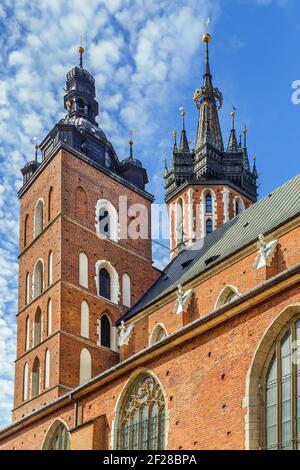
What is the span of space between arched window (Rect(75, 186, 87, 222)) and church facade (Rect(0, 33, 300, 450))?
51 mm

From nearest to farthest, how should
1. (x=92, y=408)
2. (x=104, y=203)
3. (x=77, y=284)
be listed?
1. (x=92, y=408)
2. (x=77, y=284)
3. (x=104, y=203)

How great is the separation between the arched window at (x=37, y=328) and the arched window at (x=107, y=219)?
13.8 feet

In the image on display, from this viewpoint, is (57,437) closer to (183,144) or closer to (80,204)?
(80,204)

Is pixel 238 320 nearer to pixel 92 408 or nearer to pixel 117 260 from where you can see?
pixel 92 408

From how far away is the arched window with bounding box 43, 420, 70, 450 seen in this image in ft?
85.7

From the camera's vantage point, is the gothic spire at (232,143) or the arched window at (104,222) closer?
the arched window at (104,222)

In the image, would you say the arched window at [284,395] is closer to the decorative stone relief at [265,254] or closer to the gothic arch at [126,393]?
the gothic arch at [126,393]

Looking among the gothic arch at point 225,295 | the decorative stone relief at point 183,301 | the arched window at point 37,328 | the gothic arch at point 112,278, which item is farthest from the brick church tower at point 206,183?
the gothic arch at point 225,295

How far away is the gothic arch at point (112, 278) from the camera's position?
3612 cm

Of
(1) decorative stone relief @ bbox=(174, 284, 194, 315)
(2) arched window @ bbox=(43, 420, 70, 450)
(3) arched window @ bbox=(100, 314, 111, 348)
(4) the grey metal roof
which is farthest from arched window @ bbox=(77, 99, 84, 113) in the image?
(2) arched window @ bbox=(43, 420, 70, 450)

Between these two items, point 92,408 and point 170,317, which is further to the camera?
point 170,317

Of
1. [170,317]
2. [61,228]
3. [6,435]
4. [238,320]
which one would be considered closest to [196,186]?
[61,228]

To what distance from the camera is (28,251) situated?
37.9 meters

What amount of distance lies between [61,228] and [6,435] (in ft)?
30.0
